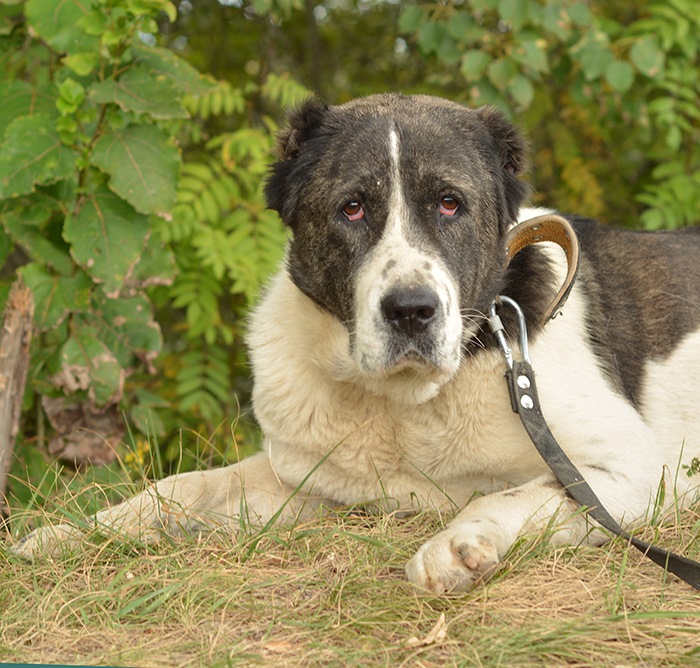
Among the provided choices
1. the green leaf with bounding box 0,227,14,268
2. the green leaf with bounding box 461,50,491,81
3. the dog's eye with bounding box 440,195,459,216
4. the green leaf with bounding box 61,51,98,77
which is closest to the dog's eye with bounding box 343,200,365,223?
the dog's eye with bounding box 440,195,459,216

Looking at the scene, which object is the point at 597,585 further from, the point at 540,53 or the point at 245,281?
the point at 540,53

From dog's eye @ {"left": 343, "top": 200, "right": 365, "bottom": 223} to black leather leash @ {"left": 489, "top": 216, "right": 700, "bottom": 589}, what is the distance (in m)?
0.54

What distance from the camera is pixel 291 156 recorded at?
11.1 ft

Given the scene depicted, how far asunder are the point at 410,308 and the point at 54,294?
2012 mm

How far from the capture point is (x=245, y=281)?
5.01 metres

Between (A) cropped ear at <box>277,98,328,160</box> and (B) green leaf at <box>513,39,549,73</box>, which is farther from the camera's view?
(B) green leaf at <box>513,39,549,73</box>

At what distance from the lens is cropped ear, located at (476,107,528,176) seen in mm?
3312

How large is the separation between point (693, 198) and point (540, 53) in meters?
1.69

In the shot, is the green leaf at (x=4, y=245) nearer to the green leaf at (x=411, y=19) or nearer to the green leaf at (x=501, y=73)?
the green leaf at (x=411, y=19)

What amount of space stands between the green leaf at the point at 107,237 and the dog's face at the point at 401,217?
36.3 inches

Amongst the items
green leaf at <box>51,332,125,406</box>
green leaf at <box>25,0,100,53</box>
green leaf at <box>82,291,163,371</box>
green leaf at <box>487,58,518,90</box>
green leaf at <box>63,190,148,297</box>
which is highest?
green leaf at <box>487,58,518,90</box>

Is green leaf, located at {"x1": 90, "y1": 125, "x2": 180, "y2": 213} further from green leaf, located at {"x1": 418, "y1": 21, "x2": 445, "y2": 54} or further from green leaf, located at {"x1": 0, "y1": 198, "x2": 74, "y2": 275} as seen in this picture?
green leaf, located at {"x1": 418, "y1": 21, "x2": 445, "y2": 54}

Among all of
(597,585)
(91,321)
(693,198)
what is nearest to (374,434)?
(597,585)

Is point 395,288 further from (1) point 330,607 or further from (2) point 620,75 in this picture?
(2) point 620,75
